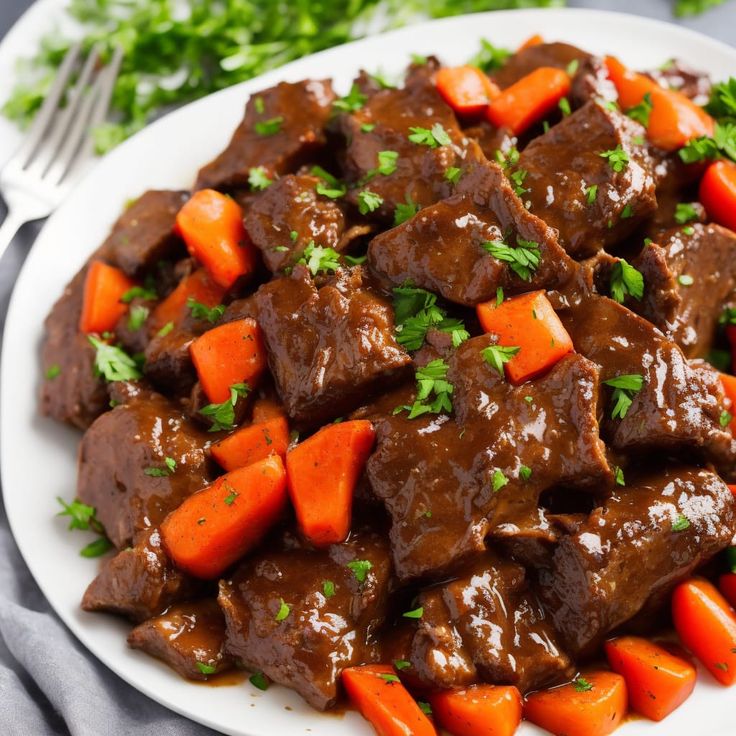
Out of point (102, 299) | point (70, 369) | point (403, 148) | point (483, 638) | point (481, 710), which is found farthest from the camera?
point (102, 299)

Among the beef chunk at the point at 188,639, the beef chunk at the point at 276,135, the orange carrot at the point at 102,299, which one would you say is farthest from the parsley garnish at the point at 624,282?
the orange carrot at the point at 102,299

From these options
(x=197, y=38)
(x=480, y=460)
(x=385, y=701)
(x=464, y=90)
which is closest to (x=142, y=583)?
(x=385, y=701)

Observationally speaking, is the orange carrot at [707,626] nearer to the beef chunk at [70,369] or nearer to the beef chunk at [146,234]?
the beef chunk at [70,369]

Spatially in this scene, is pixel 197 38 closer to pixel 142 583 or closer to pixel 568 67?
pixel 568 67

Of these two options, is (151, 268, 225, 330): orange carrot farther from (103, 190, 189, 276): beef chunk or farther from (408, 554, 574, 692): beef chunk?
(408, 554, 574, 692): beef chunk

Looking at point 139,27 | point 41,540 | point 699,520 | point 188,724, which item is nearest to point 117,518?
point 41,540

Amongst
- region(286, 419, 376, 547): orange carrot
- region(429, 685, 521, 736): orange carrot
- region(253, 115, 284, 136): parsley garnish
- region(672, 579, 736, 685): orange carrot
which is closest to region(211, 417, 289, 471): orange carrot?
region(286, 419, 376, 547): orange carrot

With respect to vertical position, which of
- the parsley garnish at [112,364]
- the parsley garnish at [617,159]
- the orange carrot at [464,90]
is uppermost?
the parsley garnish at [617,159]
